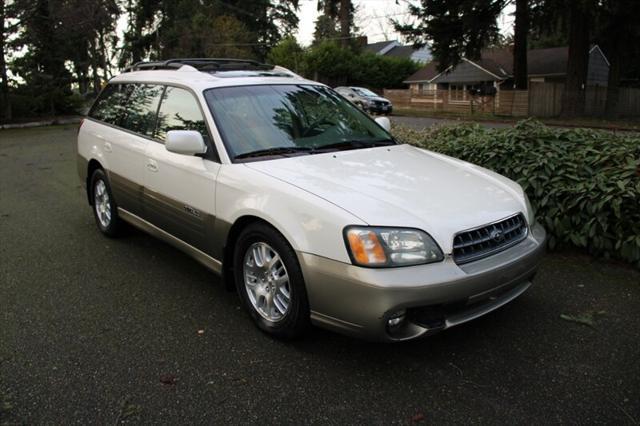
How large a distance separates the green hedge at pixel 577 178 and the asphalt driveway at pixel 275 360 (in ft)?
0.88

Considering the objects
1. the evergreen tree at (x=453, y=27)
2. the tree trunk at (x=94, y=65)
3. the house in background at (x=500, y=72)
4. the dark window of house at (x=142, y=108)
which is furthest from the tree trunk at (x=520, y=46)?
the tree trunk at (x=94, y=65)

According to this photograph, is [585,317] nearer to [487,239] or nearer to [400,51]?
[487,239]

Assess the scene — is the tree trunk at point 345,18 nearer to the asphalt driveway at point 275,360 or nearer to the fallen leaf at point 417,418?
the asphalt driveway at point 275,360

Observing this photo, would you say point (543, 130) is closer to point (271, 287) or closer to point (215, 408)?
point (271, 287)

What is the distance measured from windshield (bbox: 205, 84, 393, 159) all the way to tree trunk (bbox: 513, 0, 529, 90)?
2295cm

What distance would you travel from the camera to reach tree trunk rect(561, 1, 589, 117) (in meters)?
23.7

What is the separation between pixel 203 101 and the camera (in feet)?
13.1

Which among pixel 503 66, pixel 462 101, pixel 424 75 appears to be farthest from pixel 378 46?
pixel 462 101

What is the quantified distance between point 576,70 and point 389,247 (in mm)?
25652

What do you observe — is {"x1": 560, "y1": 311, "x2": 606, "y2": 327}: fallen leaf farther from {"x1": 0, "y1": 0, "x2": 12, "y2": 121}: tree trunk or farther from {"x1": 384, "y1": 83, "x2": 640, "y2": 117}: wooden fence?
{"x1": 384, "y1": 83, "x2": 640, "y2": 117}: wooden fence

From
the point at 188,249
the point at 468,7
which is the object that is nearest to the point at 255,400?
the point at 188,249

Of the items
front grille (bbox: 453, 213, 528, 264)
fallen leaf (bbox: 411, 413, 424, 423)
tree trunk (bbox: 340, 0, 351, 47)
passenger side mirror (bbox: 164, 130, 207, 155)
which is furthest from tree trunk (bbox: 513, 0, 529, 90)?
fallen leaf (bbox: 411, 413, 424, 423)

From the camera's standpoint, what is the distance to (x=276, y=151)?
376cm

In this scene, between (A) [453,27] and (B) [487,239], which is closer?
(B) [487,239]
